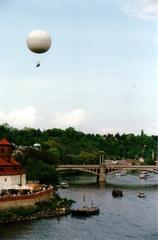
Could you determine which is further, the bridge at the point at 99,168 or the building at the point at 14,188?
the bridge at the point at 99,168

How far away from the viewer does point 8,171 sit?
66.8 m

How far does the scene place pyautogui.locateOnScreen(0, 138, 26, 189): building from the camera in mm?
65562

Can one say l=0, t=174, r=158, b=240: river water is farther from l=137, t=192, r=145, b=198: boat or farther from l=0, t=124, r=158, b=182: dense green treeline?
l=0, t=124, r=158, b=182: dense green treeline

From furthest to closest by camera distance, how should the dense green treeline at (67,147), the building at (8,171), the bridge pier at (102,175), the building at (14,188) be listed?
the dense green treeline at (67,147)
the bridge pier at (102,175)
the building at (8,171)
the building at (14,188)

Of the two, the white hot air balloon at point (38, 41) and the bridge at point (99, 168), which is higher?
the white hot air balloon at point (38, 41)

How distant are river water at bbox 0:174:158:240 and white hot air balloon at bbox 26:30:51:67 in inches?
555

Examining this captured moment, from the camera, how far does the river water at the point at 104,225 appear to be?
53.4 m

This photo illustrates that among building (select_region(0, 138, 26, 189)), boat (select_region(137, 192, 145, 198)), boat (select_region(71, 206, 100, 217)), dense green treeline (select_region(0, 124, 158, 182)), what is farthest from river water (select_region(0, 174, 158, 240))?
dense green treeline (select_region(0, 124, 158, 182))

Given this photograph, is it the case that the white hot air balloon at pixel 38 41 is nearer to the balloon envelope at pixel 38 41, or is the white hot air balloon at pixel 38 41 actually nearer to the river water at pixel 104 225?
the balloon envelope at pixel 38 41

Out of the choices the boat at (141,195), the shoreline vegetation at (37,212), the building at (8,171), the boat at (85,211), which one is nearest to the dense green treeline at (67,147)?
the boat at (141,195)

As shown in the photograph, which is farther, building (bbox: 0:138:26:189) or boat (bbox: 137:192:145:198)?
boat (bbox: 137:192:145:198)

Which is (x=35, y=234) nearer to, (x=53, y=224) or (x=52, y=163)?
(x=53, y=224)

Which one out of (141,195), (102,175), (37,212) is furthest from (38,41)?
(102,175)

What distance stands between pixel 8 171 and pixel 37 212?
7.52 meters
